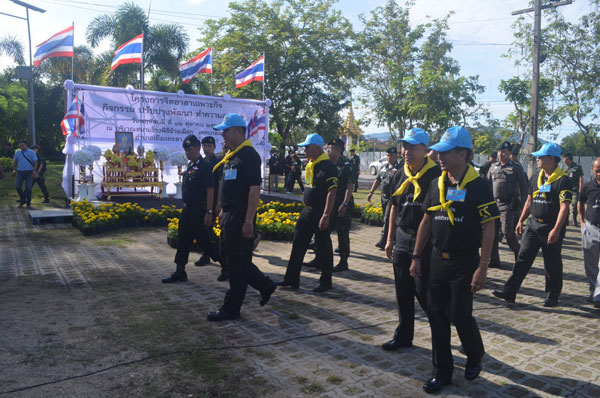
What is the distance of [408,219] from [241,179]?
176cm

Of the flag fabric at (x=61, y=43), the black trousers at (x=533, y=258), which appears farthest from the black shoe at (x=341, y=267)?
the flag fabric at (x=61, y=43)

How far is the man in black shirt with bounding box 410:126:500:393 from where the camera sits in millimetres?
3305

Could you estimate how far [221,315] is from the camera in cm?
486

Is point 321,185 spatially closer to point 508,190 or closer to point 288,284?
point 288,284

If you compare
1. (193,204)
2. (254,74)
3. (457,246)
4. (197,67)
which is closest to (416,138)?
(457,246)

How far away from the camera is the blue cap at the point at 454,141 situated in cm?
338

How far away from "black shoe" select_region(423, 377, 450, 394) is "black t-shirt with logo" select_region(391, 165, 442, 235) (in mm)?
1153

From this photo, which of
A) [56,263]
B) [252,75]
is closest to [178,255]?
[56,263]

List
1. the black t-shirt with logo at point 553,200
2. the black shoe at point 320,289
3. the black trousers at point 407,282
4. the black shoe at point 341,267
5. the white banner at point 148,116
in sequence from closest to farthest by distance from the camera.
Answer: the black trousers at point 407,282, the black t-shirt with logo at point 553,200, the black shoe at point 320,289, the black shoe at point 341,267, the white banner at point 148,116

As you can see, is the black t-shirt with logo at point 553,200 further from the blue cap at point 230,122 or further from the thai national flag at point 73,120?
the thai national flag at point 73,120

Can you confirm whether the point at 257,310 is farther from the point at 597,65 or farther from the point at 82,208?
the point at 597,65

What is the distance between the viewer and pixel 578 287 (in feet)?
21.7

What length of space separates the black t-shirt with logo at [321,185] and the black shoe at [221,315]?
1778 mm

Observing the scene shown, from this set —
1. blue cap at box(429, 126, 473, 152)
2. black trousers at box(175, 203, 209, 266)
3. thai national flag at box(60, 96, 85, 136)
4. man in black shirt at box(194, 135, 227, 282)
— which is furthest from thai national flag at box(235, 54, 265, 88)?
blue cap at box(429, 126, 473, 152)
